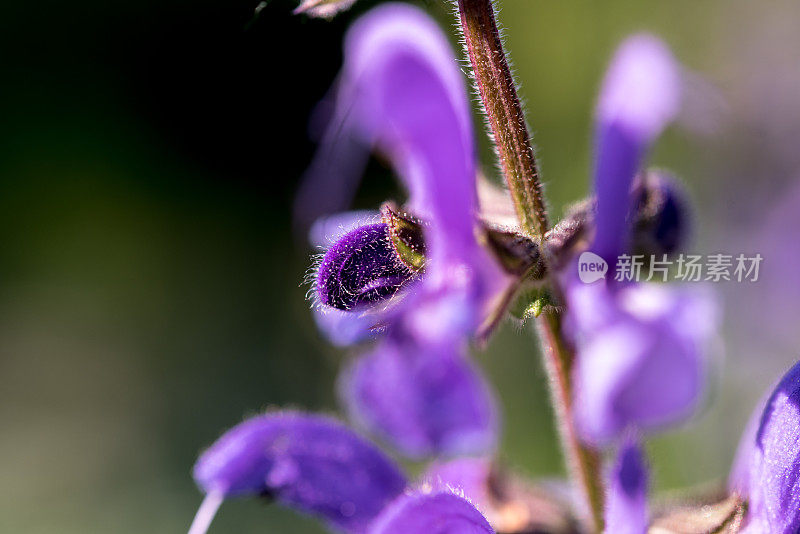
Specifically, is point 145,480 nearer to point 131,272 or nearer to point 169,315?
point 169,315

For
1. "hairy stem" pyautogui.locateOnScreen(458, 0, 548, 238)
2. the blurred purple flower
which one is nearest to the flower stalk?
"hairy stem" pyautogui.locateOnScreen(458, 0, 548, 238)

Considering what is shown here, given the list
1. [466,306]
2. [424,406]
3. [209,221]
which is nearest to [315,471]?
[424,406]

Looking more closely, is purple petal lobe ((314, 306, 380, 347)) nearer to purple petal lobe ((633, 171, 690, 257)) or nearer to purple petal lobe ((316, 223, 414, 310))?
purple petal lobe ((316, 223, 414, 310))

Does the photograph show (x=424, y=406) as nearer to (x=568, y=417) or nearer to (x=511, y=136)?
(x=568, y=417)

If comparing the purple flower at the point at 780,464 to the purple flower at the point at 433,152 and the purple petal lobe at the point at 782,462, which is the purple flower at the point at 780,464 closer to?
the purple petal lobe at the point at 782,462

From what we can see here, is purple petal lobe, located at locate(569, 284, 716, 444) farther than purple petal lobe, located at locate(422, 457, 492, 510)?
No

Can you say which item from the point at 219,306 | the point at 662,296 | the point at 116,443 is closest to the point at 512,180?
the point at 662,296
